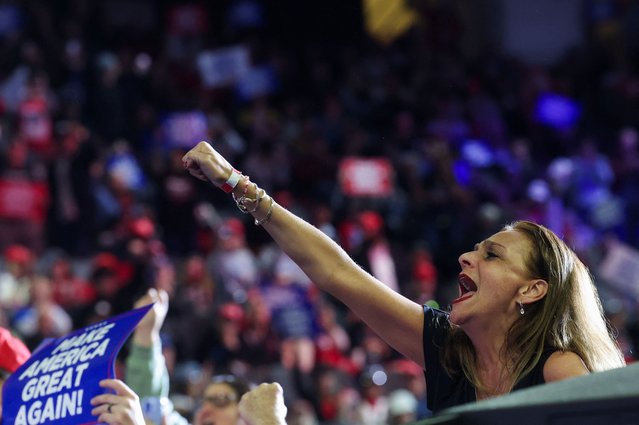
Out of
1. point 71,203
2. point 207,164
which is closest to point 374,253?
point 71,203

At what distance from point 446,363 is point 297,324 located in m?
5.89

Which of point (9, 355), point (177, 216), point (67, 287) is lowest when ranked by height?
point (9, 355)

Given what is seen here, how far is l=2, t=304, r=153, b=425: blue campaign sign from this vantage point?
2670 millimetres

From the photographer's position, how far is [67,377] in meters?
2.75

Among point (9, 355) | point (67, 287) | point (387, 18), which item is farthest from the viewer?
point (387, 18)

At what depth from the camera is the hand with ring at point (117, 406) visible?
8.02ft

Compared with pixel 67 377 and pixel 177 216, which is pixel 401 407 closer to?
pixel 177 216

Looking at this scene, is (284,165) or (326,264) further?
(284,165)

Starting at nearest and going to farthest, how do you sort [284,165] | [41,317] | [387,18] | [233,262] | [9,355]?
[9,355], [41,317], [233,262], [284,165], [387,18]

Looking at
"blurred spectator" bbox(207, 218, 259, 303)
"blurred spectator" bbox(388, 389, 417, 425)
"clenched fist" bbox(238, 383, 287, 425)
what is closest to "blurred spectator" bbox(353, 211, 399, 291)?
"blurred spectator" bbox(207, 218, 259, 303)

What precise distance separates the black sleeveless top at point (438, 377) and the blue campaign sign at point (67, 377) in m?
0.71

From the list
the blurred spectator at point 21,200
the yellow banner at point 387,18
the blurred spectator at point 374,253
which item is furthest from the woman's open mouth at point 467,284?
the yellow banner at point 387,18

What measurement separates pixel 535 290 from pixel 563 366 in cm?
25

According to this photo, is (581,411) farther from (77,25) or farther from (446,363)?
(77,25)
